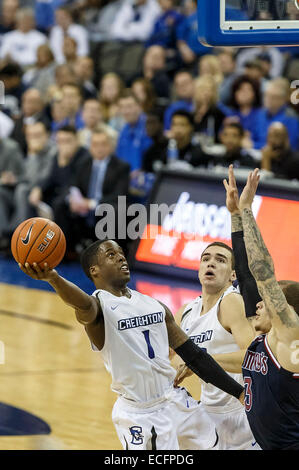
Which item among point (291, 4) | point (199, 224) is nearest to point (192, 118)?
point (199, 224)

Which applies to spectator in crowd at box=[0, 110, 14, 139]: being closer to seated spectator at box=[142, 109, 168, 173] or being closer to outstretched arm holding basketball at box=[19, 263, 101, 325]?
seated spectator at box=[142, 109, 168, 173]

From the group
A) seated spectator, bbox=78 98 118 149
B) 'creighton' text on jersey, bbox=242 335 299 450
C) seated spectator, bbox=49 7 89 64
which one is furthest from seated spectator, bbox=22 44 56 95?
'creighton' text on jersey, bbox=242 335 299 450

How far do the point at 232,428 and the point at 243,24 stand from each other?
1.91 m

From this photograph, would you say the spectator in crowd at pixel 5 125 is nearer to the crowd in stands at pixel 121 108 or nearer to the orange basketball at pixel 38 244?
the crowd in stands at pixel 121 108

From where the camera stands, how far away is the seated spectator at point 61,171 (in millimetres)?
Result: 10398

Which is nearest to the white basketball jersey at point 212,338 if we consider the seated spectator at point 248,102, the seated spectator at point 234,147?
the seated spectator at point 234,147

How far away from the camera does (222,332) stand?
173 inches

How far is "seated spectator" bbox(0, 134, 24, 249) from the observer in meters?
11.7

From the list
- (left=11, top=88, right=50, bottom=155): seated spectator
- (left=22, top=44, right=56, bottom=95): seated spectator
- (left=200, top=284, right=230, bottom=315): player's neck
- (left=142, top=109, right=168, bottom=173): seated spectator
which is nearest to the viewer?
(left=200, top=284, right=230, bottom=315): player's neck

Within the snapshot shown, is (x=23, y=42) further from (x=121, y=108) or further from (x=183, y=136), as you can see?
(x=183, y=136)

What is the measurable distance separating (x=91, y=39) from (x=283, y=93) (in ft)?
19.3

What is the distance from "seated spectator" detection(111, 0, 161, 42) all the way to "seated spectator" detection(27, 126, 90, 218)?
4.37 m

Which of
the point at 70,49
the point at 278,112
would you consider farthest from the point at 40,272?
the point at 70,49

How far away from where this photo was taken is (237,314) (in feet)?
14.2
